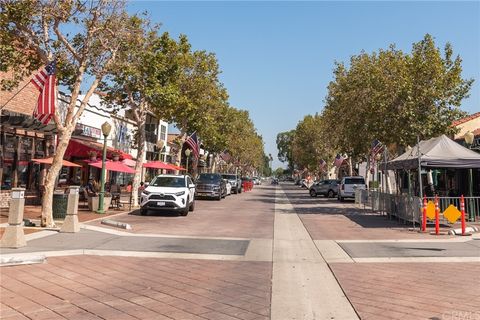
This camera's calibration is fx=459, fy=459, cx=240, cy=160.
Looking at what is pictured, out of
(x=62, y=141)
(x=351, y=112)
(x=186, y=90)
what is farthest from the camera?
(x=186, y=90)

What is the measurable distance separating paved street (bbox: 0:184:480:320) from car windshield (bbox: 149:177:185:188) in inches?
239

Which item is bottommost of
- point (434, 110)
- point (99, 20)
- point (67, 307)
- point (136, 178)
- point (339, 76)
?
point (67, 307)

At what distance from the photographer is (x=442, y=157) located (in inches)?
694

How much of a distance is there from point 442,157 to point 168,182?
1129cm

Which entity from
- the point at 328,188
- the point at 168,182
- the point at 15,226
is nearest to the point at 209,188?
the point at 168,182

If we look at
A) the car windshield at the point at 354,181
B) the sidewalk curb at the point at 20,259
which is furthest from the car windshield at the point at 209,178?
the sidewalk curb at the point at 20,259

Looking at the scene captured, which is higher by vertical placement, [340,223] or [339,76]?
[339,76]

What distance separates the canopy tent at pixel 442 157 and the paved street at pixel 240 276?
179 inches

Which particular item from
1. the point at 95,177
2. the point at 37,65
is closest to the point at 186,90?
the point at 95,177

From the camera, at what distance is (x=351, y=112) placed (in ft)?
98.4

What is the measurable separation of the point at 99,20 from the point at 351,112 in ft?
63.5

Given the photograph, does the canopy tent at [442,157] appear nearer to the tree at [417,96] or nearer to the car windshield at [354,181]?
the tree at [417,96]

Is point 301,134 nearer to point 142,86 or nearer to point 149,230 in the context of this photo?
point 142,86

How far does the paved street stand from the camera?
594 centimetres
